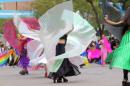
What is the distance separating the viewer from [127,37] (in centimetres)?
1119

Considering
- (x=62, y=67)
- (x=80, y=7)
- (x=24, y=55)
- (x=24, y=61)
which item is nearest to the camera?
(x=62, y=67)

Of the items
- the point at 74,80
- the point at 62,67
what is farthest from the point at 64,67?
the point at 74,80

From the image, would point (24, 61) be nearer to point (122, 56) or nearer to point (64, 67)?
point (64, 67)

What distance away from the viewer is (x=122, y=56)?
1089 cm

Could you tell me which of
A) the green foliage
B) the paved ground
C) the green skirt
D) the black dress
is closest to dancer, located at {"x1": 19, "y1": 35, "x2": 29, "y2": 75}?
the paved ground

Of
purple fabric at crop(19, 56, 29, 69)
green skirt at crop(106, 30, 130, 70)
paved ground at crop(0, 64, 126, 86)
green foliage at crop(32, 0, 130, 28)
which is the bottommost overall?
paved ground at crop(0, 64, 126, 86)

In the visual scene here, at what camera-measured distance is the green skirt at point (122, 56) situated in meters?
10.8

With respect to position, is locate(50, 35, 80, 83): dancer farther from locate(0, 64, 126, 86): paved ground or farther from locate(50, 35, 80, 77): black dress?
locate(0, 64, 126, 86): paved ground

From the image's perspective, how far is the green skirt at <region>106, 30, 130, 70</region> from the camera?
10.8m

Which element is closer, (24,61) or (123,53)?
(123,53)

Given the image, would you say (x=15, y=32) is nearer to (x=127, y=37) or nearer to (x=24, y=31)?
(x=24, y=31)

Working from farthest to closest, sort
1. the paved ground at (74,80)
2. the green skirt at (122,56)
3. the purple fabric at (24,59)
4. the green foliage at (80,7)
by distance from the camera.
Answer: the green foliage at (80,7), the purple fabric at (24,59), the paved ground at (74,80), the green skirt at (122,56)

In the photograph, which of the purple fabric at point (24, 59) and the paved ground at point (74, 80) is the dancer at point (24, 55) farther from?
the paved ground at point (74, 80)

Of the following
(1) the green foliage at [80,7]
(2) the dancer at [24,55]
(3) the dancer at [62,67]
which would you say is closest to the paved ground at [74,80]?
(3) the dancer at [62,67]
